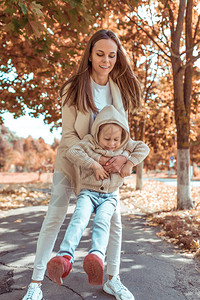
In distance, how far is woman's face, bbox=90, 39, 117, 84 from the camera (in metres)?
2.55

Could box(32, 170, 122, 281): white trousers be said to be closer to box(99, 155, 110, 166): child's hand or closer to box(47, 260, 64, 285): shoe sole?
box(99, 155, 110, 166): child's hand

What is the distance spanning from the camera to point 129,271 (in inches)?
136

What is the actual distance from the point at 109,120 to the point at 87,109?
0.94ft

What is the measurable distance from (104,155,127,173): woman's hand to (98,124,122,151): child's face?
106 mm

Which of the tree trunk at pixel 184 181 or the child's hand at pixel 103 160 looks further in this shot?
the tree trunk at pixel 184 181

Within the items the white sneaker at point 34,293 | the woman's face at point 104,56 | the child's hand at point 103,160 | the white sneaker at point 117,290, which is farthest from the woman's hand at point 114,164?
the white sneaker at point 34,293

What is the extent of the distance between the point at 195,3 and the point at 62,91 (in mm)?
6526

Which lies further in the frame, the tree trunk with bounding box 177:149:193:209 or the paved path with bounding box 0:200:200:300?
the tree trunk with bounding box 177:149:193:209

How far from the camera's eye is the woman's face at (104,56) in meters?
2.55

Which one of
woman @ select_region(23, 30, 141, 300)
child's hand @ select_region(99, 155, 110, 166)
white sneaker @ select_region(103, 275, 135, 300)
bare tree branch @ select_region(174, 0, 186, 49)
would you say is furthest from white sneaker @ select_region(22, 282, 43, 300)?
bare tree branch @ select_region(174, 0, 186, 49)

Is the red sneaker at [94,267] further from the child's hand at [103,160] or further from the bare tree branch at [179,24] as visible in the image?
the bare tree branch at [179,24]

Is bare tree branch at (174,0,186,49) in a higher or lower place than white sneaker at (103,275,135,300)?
higher

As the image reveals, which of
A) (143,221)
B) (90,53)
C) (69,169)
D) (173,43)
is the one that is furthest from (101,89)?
(173,43)

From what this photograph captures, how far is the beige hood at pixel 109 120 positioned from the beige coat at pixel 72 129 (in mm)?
144
